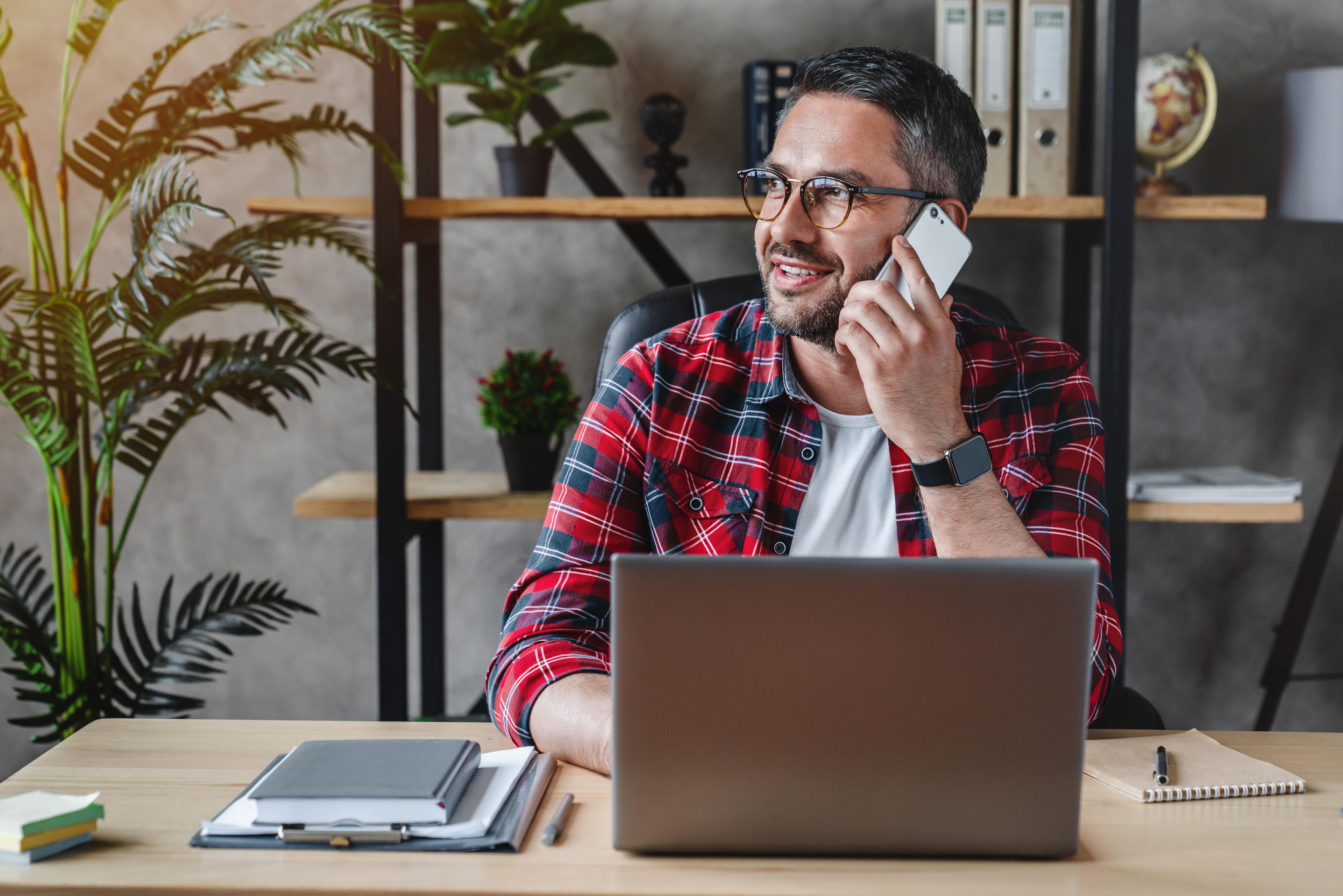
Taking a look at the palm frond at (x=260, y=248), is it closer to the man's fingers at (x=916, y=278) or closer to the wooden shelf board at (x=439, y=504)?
the wooden shelf board at (x=439, y=504)

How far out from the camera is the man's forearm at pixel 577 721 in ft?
2.93

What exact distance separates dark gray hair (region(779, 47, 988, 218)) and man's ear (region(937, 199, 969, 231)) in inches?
0.4

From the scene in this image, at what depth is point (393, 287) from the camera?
185 cm

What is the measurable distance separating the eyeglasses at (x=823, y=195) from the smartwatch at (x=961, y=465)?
31 cm

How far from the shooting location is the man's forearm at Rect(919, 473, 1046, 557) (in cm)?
112

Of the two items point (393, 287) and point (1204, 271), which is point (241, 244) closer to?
point (393, 287)

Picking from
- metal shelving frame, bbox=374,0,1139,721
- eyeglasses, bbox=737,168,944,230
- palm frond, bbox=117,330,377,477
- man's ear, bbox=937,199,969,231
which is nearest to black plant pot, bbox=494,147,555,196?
metal shelving frame, bbox=374,0,1139,721

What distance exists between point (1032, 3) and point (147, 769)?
1.73m

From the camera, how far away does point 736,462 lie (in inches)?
50.4

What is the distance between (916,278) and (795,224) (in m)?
0.16

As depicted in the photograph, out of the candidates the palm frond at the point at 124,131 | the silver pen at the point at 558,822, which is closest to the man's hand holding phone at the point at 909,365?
the silver pen at the point at 558,822

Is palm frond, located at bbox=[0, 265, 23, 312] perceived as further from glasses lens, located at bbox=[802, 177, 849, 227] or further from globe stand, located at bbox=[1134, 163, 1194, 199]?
globe stand, located at bbox=[1134, 163, 1194, 199]

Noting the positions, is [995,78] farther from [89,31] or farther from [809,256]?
[89,31]

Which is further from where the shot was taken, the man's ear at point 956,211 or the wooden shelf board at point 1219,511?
the wooden shelf board at point 1219,511
